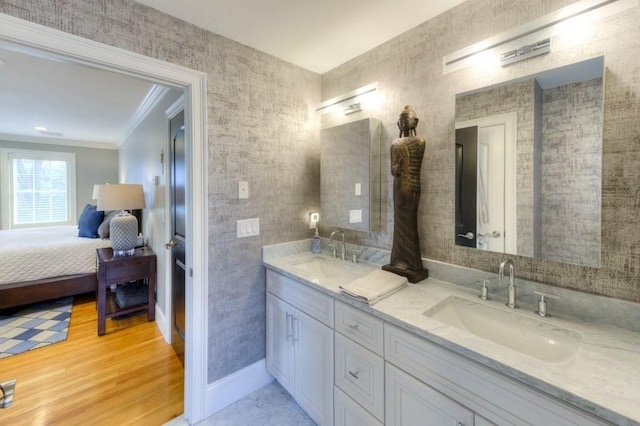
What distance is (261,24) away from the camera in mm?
1640

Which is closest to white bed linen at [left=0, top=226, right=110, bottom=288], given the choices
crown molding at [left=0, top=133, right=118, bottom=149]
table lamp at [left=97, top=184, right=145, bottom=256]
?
table lamp at [left=97, top=184, right=145, bottom=256]

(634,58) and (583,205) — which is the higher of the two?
(634,58)

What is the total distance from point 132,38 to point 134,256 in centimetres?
221

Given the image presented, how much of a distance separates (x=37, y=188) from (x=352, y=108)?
20.5ft

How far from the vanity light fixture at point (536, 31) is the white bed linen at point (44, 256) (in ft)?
14.1

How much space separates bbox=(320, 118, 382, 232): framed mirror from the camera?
1869 millimetres

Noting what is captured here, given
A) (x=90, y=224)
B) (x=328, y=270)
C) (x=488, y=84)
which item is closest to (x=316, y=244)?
(x=328, y=270)

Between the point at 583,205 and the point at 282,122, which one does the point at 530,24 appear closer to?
the point at 583,205

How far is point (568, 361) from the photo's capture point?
2.84ft

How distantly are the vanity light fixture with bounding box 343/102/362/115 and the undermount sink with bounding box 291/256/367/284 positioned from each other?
3.63ft

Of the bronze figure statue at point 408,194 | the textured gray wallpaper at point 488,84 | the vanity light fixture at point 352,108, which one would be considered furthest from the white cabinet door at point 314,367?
the vanity light fixture at point 352,108

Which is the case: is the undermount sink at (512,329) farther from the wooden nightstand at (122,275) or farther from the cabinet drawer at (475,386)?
the wooden nightstand at (122,275)

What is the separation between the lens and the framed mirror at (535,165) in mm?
1086

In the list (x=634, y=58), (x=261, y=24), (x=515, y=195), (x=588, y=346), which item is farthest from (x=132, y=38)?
(x=588, y=346)
